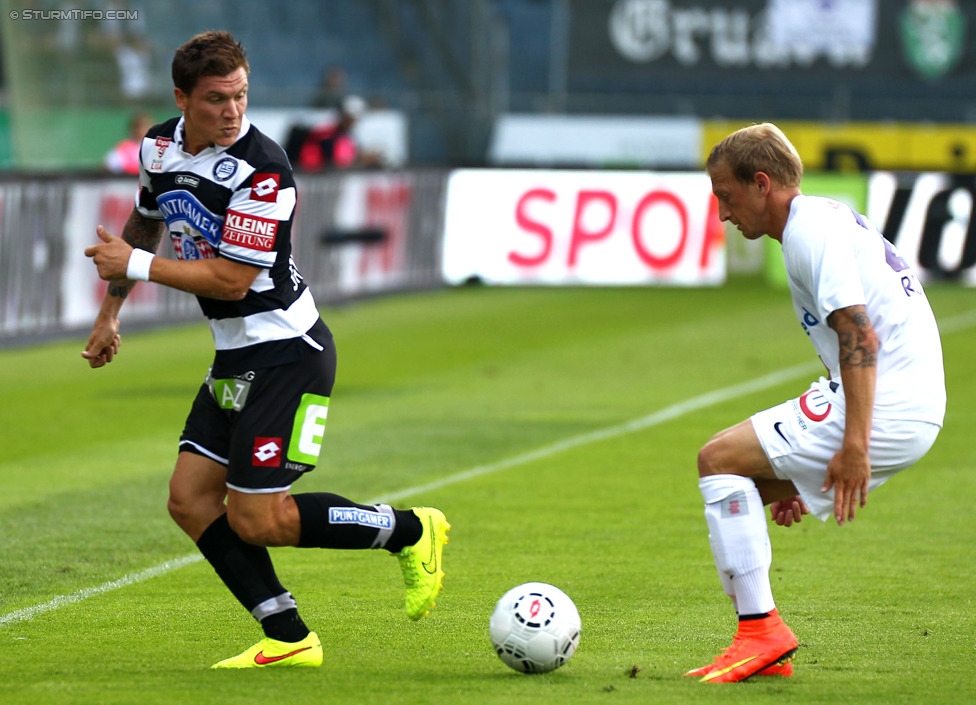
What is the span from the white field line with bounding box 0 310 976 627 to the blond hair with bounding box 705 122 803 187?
3.13 metres

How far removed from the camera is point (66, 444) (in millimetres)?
10867

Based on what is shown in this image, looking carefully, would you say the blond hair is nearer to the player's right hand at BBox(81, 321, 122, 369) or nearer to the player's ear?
the player's ear

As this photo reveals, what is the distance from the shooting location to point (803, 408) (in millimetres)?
5250

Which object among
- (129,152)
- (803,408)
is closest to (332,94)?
(129,152)

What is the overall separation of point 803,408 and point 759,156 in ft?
2.59

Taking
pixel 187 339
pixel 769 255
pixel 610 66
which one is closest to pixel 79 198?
pixel 187 339

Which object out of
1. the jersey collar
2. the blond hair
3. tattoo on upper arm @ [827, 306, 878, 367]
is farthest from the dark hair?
tattoo on upper arm @ [827, 306, 878, 367]

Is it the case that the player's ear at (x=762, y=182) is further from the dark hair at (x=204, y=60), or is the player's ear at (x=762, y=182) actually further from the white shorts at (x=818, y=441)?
the dark hair at (x=204, y=60)

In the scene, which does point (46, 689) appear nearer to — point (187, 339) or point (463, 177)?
point (187, 339)

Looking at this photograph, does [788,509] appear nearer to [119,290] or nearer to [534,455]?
[119,290]

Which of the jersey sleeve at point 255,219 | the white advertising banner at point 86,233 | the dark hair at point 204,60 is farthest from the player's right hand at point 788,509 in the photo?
the white advertising banner at point 86,233

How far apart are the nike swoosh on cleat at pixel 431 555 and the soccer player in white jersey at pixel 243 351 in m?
0.02

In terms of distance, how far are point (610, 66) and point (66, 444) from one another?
76.5 feet

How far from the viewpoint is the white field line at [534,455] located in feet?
21.8
